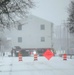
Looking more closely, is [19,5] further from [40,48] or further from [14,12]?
[40,48]

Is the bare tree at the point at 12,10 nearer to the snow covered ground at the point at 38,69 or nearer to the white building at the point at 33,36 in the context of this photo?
the snow covered ground at the point at 38,69

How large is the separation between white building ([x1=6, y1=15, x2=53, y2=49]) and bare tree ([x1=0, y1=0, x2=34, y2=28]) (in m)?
62.1

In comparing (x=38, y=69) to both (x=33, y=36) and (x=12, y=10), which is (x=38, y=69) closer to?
(x=12, y=10)

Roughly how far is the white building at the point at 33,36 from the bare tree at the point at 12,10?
204 feet

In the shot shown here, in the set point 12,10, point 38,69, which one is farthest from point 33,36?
point 12,10

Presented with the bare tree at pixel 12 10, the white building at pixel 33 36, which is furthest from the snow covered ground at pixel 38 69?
the white building at pixel 33 36

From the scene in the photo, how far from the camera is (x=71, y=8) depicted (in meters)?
40.3

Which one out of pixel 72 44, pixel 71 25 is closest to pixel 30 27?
pixel 72 44

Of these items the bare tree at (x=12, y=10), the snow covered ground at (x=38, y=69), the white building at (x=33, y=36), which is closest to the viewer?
the bare tree at (x=12, y=10)

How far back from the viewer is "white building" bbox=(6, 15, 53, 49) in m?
85.8

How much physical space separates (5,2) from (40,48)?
62.6 meters

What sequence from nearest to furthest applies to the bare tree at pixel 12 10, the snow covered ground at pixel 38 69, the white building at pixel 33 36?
the bare tree at pixel 12 10, the snow covered ground at pixel 38 69, the white building at pixel 33 36

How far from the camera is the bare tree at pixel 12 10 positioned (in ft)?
70.8

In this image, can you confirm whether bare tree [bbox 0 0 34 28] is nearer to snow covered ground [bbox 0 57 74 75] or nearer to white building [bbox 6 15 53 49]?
snow covered ground [bbox 0 57 74 75]
